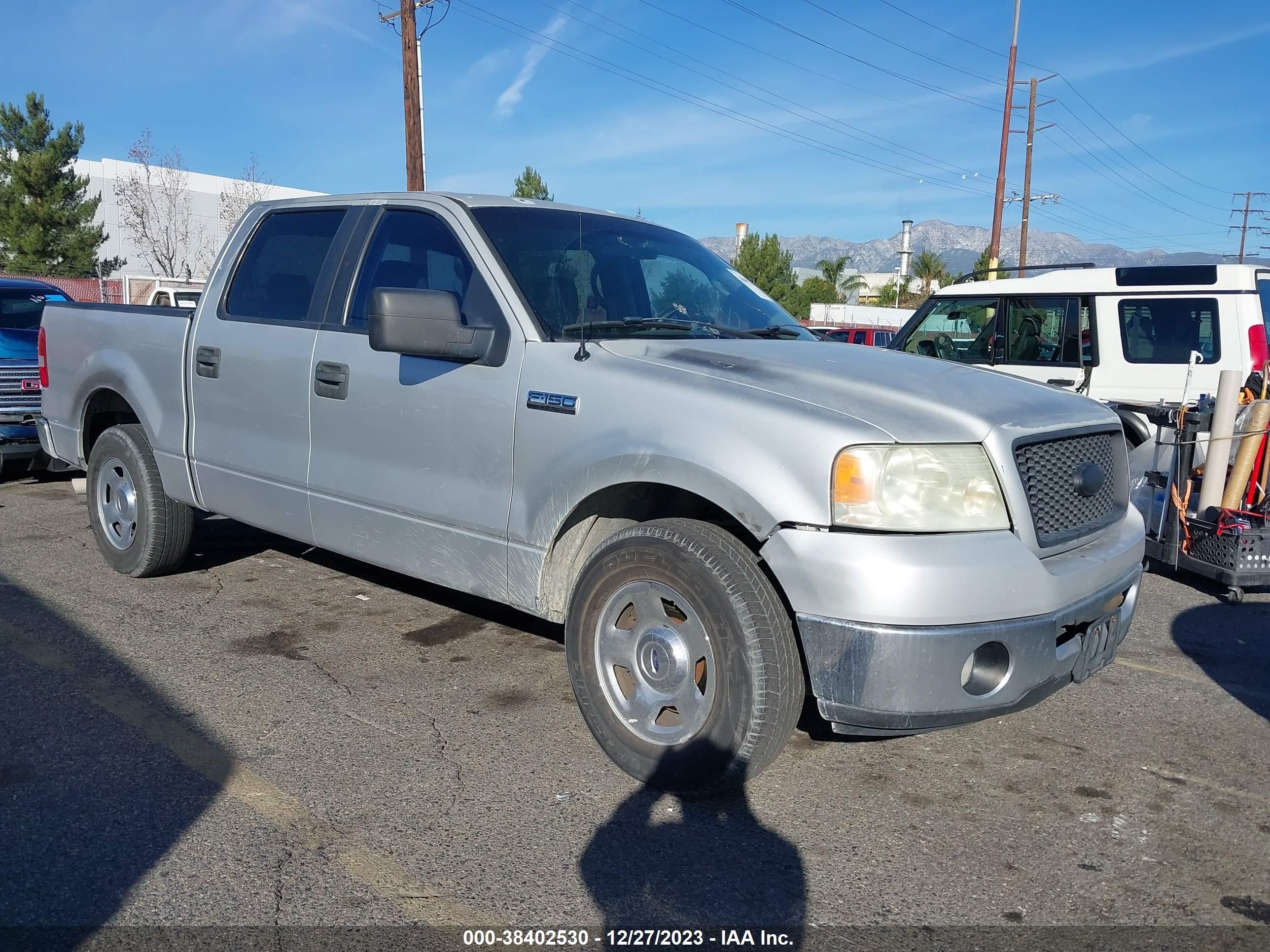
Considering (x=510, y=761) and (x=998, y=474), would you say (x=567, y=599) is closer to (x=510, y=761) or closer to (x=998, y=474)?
(x=510, y=761)

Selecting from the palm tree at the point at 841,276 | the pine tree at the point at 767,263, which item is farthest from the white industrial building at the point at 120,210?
the palm tree at the point at 841,276

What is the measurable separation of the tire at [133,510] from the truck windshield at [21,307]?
4278mm

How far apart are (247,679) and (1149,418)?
18.4 ft

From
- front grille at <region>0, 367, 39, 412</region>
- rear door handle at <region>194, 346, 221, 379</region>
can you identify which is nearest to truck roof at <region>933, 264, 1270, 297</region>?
rear door handle at <region>194, 346, 221, 379</region>

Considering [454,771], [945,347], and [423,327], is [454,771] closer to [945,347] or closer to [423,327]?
[423,327]

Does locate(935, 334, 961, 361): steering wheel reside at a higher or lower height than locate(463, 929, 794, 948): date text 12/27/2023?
higher

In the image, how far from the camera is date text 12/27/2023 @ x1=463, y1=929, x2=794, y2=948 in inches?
99.7

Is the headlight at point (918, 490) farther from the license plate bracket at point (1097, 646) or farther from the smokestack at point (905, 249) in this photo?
the smokestack at point (905, 249)

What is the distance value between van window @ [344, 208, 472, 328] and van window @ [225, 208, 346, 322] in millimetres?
342

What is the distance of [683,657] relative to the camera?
3.23 m

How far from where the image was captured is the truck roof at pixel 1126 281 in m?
7.26

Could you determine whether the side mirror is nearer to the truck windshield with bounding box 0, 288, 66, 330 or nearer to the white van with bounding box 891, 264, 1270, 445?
the white van with bounding box 891, 264, 1270, 445

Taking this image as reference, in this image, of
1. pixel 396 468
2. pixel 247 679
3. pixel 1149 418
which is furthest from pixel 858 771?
pixel 1149 418

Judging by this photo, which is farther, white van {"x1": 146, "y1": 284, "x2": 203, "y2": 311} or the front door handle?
white van {"x1": 146, "y1": 284, "x2": 203, "y2": 311}
